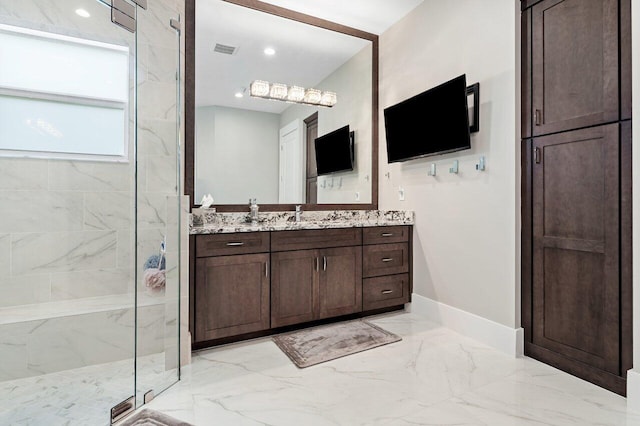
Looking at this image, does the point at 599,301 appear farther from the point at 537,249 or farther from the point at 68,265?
the point at 68,265

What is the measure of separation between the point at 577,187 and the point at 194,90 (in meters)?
2.66

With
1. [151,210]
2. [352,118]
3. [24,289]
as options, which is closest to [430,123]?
[352,118]

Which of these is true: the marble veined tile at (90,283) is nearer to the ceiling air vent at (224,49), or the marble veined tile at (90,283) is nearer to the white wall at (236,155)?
the white wall at (236,155)

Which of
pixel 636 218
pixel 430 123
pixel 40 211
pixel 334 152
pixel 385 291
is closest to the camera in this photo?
pixel 636 218

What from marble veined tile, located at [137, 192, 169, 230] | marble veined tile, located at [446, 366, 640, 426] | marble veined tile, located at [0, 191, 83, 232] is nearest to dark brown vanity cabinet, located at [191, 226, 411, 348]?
marble veined tile, located at [137, 192, 169, 230]

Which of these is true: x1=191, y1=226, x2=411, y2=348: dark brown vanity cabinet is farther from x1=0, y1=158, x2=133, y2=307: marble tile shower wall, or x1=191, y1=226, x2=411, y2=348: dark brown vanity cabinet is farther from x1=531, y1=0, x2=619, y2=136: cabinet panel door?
x1=531, y1=0, x2=619, y2=136: cabinet panel door

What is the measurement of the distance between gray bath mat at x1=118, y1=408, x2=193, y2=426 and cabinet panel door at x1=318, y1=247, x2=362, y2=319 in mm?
1333

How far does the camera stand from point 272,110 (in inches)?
120

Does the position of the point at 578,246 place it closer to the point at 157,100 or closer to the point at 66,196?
the point at 157,100

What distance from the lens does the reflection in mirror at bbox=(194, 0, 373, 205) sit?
2754 mm

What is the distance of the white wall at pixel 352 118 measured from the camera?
330cm

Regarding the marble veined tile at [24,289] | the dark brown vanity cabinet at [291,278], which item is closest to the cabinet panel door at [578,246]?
the dark brown vanity cabinet at [291,278]

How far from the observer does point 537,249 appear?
219 centimetres

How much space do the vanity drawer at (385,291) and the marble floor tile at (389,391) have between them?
1.95 ft
